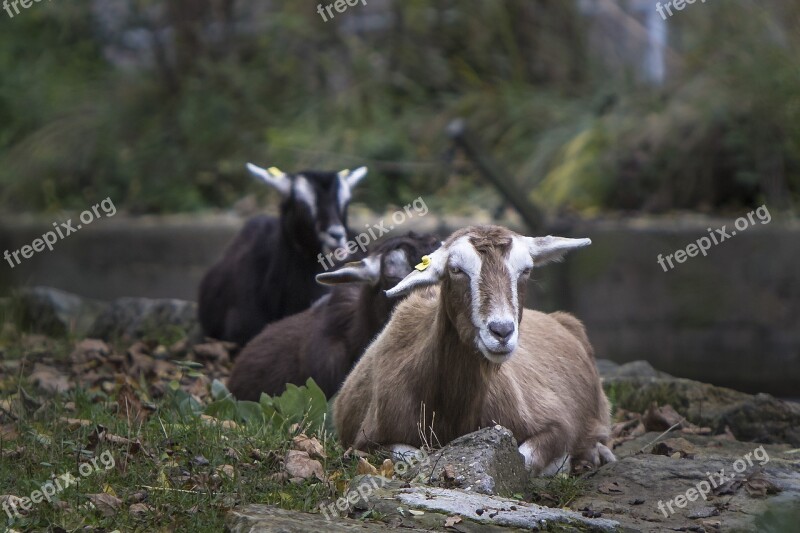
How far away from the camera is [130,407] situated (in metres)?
6.42

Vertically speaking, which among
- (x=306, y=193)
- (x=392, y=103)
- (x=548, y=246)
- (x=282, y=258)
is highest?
(x=392, y=103)

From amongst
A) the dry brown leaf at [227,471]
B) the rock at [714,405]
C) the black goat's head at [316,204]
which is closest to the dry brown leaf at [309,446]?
the dry brown leaf at [227,471]

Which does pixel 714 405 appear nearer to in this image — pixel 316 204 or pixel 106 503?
pixel 316 204

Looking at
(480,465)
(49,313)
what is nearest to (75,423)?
(480,465)

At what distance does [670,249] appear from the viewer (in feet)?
37.5

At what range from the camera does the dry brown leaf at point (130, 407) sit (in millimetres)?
5961

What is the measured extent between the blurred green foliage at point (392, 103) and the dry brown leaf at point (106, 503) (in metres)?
8.72

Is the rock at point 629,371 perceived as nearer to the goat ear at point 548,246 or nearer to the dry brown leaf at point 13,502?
the goat ear at point 548,246

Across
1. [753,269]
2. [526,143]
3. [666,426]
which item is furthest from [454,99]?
[666,426]

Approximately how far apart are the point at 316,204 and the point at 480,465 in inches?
182

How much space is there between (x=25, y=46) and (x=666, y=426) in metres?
13.2

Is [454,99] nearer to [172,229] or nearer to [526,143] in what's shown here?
[526,143]

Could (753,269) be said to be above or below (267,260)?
below

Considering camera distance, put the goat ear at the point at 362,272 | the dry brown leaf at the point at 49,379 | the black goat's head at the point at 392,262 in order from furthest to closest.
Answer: the dry brown leaf at the point at 49,379
the black goat's head at the point at 392,262
the goat ear at the point at 362,272
